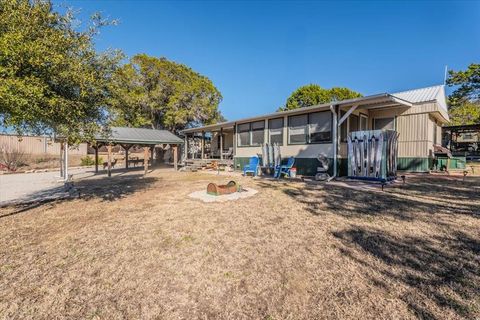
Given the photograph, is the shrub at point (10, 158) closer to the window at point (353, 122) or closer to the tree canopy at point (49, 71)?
the tree canopy at point (49, 71)

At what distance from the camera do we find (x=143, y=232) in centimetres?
399

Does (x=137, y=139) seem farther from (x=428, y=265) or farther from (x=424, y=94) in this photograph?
(x=424, y=94)

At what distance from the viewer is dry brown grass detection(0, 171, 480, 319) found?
212 centimetres

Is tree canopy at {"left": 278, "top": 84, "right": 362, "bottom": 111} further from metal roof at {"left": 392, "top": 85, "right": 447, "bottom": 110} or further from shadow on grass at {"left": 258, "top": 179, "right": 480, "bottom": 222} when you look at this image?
shadow on grass at {"left": 258, "top": 179, "right": 480, "bottom": 222}

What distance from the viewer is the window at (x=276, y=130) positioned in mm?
12350

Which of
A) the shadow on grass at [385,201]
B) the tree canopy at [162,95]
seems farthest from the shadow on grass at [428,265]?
the tree canopy at [162,95]

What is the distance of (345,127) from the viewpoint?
1055cm

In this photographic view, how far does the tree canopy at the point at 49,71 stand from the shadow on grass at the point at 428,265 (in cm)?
532

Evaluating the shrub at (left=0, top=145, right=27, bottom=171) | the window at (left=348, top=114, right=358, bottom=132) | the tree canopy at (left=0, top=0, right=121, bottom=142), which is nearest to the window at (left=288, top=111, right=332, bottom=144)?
the window at (left=348, top=114, right=358, bottom=132)

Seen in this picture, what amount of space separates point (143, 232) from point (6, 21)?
13.3 ft

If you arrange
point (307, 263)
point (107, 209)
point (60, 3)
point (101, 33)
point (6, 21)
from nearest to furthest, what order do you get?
point (307, 263), point (6, 21), point (60, 3), point (101, 33), point (107, 209)

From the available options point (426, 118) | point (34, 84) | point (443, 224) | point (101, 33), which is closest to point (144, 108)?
point (101, 33)

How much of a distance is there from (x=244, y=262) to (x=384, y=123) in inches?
483

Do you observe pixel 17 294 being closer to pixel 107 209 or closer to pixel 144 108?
pixel 107 209
